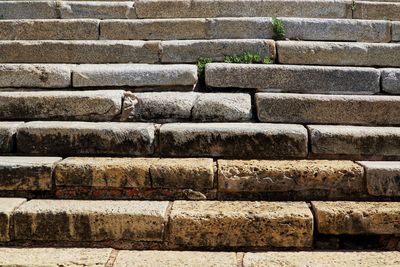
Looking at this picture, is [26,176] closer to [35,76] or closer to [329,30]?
[35,76]

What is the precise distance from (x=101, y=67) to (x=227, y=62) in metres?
1.20

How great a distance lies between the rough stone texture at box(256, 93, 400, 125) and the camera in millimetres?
3717

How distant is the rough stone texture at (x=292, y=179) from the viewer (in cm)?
312

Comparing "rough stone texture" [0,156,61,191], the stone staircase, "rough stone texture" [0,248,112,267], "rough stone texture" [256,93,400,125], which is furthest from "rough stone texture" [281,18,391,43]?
"rough stone texture" [0,248,112,267]

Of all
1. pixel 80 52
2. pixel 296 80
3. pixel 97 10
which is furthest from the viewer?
pixel 97 10

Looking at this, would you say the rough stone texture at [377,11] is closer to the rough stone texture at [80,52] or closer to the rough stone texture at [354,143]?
the rough stone texture at [354,143]

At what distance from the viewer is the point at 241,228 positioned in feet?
9.40

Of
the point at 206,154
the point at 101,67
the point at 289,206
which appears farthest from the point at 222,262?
the point at 101,67

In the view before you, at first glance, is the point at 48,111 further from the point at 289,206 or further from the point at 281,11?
the point at 281,11

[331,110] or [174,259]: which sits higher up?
[331,110]

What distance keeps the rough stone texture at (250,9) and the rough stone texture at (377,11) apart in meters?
0.12

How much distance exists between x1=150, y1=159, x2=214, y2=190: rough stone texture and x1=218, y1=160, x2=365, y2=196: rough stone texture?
0.09m

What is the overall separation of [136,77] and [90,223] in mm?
1610

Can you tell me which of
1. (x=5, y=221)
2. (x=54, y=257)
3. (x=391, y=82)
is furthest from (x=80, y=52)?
(x=391, y=82)
